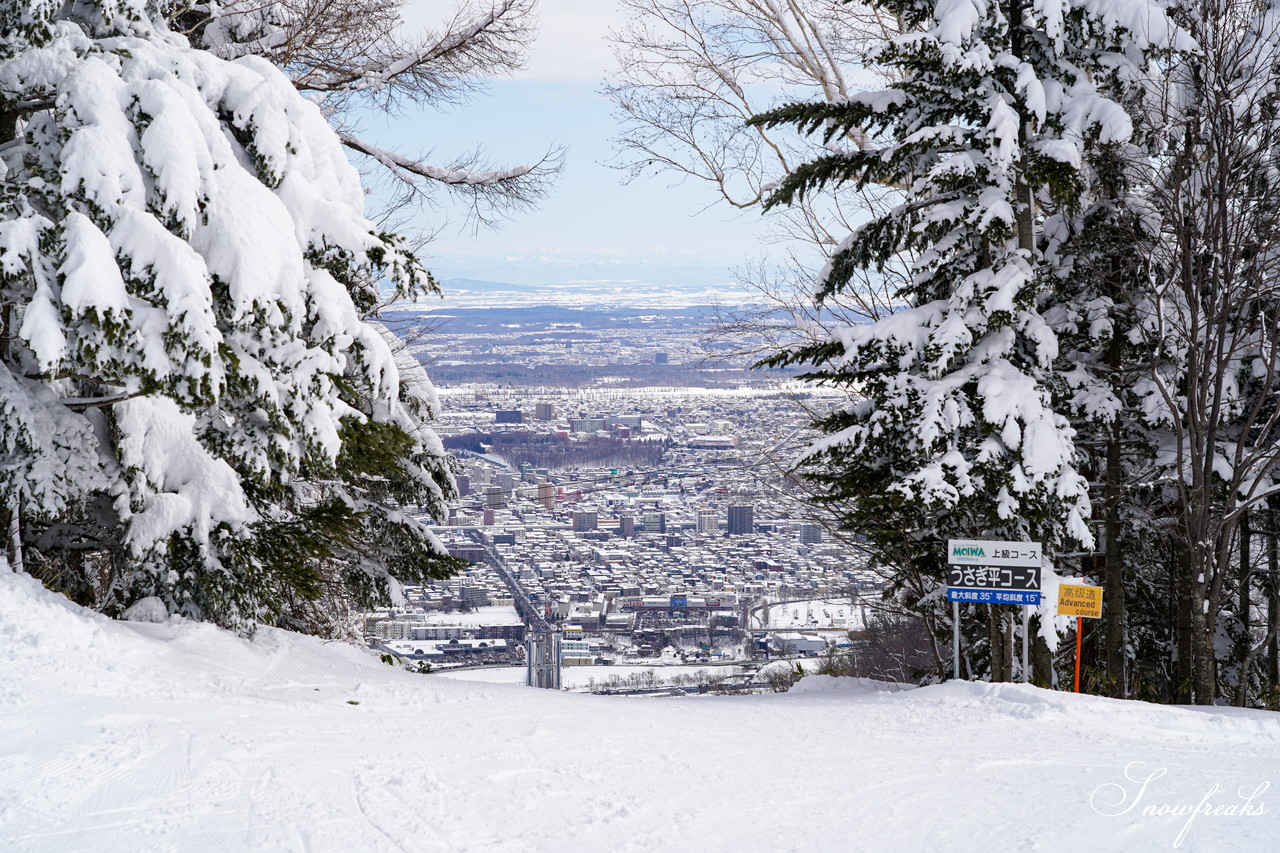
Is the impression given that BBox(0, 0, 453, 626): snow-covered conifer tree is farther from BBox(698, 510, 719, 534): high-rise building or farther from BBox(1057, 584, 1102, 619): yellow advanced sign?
BBox(698, 510, 719, 534): high-rise building

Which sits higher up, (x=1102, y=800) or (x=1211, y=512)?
(x=1211, y=512)

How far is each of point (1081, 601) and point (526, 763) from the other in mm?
5468

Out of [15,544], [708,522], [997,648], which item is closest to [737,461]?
[997,648]

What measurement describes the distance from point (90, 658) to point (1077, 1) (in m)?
9.77

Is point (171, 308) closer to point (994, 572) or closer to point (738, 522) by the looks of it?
point (994, 572)

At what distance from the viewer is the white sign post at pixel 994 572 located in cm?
891

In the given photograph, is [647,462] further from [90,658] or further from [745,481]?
[90,658]

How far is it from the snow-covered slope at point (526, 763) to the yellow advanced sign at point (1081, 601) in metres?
1.03

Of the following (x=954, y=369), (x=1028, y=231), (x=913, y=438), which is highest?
(x=1028, y=231)

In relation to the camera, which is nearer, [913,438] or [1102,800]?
[1102,800]

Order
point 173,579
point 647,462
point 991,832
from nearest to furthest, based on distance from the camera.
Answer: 1. point 991,832
2. point 173,579
3. point 647,462

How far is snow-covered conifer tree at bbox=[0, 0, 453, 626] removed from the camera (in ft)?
21.4

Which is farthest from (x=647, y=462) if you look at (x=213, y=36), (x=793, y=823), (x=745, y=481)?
(x=793, y=823)

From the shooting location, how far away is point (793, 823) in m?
5.10
